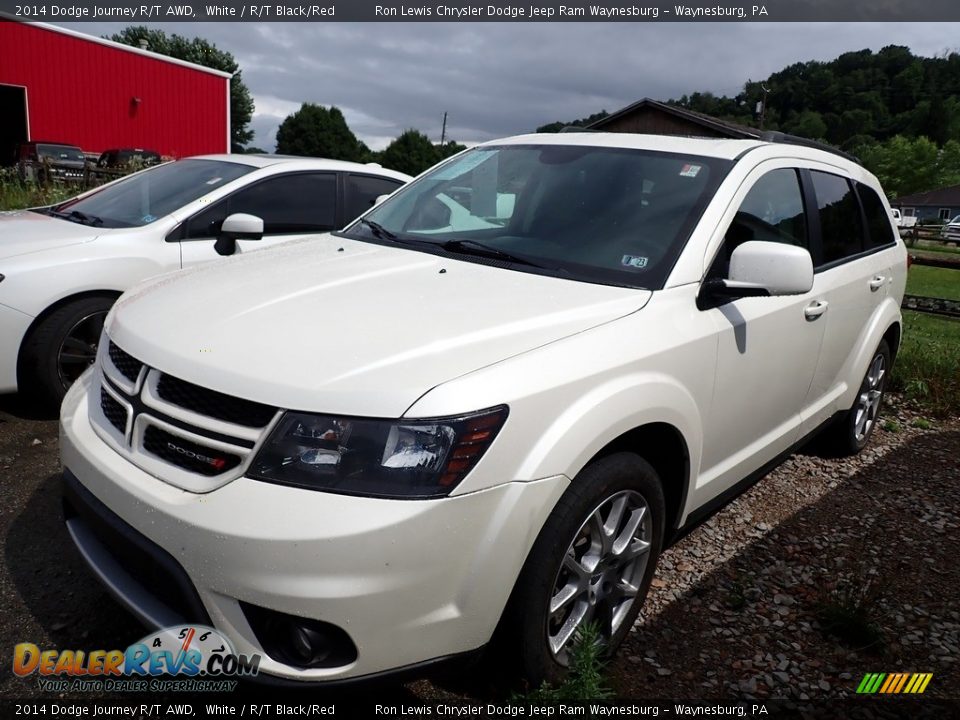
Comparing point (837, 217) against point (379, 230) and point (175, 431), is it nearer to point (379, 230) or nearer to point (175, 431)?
point (379, 230)

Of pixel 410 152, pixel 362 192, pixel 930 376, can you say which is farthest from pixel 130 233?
pixel 410 152

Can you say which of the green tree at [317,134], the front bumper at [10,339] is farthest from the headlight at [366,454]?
the green tree at [317,134]

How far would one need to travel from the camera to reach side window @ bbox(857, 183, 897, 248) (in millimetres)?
4242

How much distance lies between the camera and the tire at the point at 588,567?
200 centimetres

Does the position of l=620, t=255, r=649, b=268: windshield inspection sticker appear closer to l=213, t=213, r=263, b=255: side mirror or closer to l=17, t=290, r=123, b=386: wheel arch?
l=213, t=213, r=263, b=255: side mirror

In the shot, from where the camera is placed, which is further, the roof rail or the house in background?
the house in background

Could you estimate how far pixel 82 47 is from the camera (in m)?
25.4

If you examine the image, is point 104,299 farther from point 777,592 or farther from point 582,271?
point 777,592

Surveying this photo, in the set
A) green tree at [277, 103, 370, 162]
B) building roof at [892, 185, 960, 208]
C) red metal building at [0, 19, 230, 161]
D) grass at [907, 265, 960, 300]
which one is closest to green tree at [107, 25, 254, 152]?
green tree at [277, 103, 370, 162]

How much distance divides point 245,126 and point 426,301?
2773 inches

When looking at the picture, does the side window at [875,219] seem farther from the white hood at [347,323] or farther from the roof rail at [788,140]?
the white hood at [347,323]

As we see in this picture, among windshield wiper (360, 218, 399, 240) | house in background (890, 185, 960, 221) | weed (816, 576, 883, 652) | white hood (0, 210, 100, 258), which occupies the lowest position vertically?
house in background (890, 185, 960, 221)

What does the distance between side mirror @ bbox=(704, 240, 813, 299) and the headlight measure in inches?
52.0

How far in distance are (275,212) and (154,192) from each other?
2.68 feet
